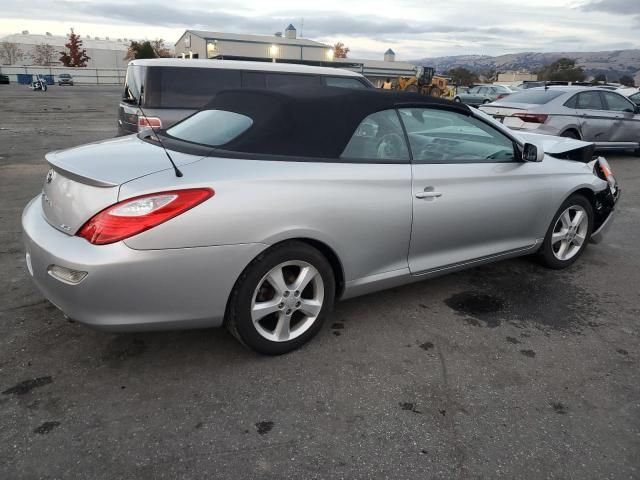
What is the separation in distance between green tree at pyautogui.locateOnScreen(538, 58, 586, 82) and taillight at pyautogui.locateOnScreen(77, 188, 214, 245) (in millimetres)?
75383

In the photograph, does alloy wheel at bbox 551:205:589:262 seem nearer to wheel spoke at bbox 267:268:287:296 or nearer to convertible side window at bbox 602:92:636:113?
wheel spoke at bbox 267:268:287:296

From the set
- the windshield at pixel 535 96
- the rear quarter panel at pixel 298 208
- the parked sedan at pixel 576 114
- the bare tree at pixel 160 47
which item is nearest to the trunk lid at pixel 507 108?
the parked sedan at pixel 576 114

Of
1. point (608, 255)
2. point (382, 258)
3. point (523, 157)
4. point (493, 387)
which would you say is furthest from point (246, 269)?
point (608, 255)

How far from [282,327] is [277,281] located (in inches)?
11.5

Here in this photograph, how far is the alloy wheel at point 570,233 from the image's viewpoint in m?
4.41

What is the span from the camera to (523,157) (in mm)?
3865

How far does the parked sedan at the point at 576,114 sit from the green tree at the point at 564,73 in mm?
64548

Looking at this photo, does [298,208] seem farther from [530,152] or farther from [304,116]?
[530,152]

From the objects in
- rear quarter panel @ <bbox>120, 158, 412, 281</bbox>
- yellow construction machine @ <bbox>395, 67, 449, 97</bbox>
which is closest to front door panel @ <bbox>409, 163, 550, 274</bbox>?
rear quarter panel @ <bbox>120, 158, 412, 281</bbox>

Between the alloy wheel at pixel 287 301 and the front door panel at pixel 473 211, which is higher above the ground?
the front door panel at pixel 473 211

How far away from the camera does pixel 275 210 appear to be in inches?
104

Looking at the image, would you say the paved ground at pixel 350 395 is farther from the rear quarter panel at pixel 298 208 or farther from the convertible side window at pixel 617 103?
the convertible side window at pixel 617 103

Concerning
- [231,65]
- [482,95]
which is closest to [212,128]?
[231,65]

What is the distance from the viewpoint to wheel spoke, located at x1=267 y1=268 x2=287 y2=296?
2.76 m
